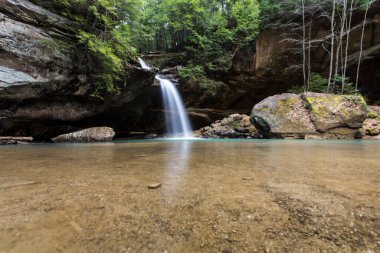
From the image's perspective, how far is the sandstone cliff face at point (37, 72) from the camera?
614 cm

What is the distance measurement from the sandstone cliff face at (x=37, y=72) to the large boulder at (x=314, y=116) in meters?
7.93

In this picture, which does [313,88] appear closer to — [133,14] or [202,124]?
[202,124]

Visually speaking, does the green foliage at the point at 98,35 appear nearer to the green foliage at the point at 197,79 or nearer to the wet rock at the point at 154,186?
the green foliage at the point at 197,79

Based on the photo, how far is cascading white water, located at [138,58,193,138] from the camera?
13.0m

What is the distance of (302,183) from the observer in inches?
59.0

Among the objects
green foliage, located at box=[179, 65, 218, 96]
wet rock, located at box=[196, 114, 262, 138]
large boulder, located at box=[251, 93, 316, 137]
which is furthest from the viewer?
green foliage, located at box=[179, 65, 218, 96]

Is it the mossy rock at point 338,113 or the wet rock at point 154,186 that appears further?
the mossy rock at point 338,113

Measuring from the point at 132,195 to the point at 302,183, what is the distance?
1.19 meters

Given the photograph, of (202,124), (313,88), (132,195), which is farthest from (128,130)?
(132,195)

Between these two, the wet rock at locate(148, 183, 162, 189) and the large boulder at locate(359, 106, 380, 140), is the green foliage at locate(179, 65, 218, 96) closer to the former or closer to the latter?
the large boulder at locate(359, 106, 380, 140)

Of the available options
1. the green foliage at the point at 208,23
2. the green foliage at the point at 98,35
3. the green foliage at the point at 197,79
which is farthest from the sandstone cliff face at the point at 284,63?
the green foliage at the point at 98,35

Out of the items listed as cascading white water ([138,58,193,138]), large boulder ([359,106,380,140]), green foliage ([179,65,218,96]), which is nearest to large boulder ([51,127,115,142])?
cascading white water ([138,58,193,138])

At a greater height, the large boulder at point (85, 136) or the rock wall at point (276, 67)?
the rock wall at point (276, 67)

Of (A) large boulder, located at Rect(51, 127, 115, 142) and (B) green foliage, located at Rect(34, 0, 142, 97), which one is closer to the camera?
(B) green foliage, located at Rect(34, 0, 142, 97)
